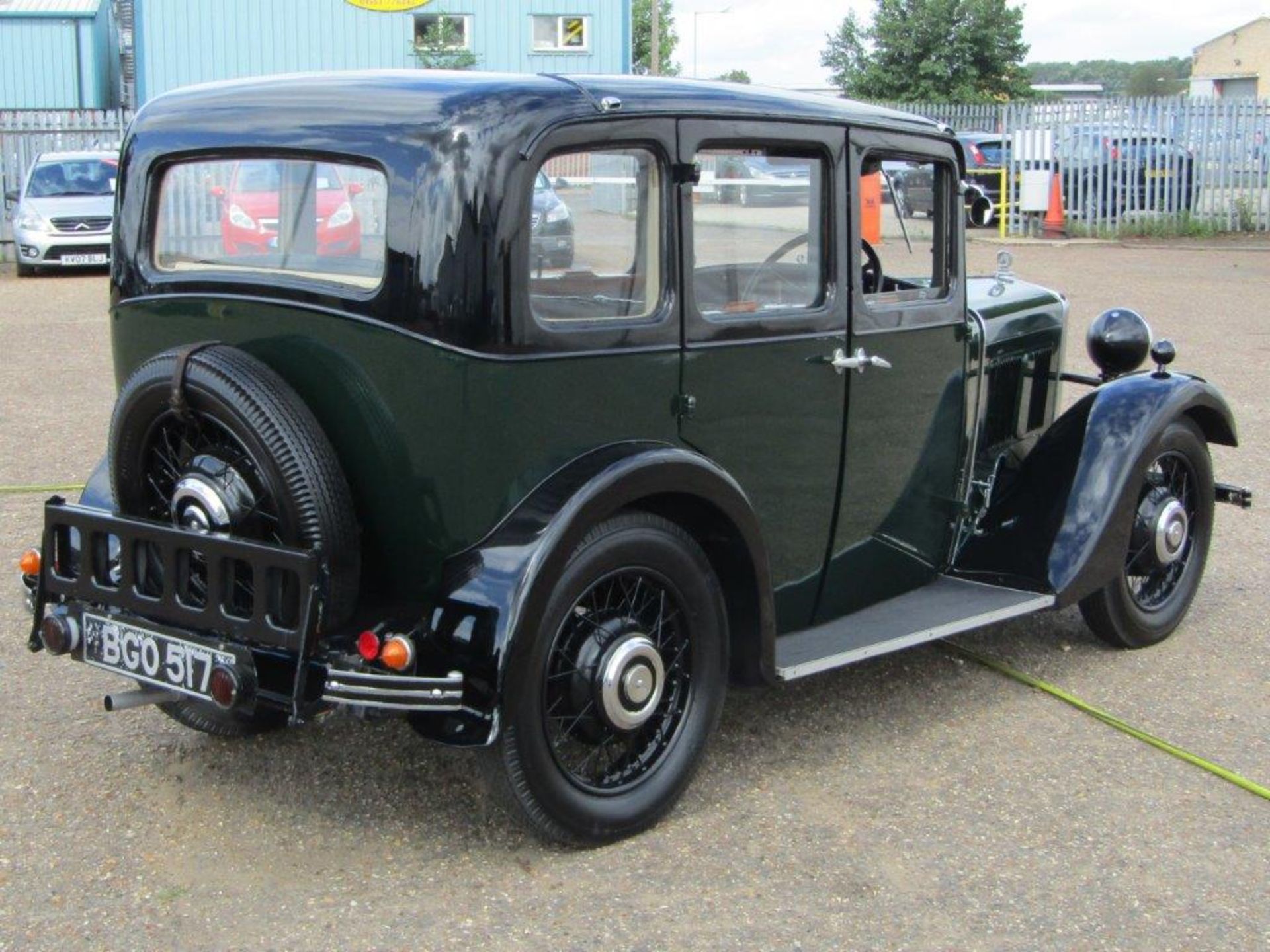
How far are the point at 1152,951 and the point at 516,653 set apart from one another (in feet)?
4.97

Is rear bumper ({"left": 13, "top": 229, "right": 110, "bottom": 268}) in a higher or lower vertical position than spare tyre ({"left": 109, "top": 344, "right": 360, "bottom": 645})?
higher

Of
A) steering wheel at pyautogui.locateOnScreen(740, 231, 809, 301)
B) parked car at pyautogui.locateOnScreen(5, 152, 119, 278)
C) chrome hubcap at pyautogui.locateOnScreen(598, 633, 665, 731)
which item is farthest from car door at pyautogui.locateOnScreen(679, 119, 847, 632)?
parked car at pyautogui.locateOnScreen(5, 152, 119, 278)

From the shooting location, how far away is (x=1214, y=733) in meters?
4.44

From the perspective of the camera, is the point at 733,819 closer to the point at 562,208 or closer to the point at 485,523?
the point at 485,523

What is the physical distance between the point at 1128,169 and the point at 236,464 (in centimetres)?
1997

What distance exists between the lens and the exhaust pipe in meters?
3.80

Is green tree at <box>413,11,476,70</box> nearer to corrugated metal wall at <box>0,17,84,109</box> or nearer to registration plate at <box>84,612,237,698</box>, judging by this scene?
corrugated metal wall at <box>0,17,84,109</box>

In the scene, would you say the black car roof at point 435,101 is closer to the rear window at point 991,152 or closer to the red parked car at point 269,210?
the red parked car at point 269,210

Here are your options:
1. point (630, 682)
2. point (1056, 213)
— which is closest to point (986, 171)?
point (1056, 213)

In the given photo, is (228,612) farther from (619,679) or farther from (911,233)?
(911,233)

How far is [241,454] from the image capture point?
3.53 metres

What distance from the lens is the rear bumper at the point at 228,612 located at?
10.8 ft

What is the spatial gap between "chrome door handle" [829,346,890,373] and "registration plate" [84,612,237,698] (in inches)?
72.6

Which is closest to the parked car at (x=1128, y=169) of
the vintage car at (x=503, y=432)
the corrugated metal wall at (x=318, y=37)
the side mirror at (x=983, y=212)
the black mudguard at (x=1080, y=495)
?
the side mirror at (x=983, y=212)
